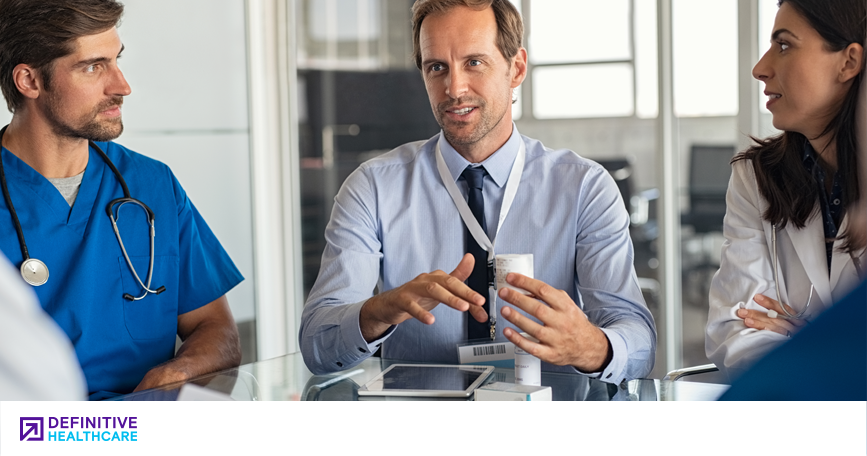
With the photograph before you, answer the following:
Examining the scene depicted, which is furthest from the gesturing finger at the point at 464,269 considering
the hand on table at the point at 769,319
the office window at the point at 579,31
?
the office window at the point at 579,31

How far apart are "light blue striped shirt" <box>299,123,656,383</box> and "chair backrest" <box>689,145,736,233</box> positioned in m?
1.09

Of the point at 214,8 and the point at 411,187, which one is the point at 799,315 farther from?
the point at 214,8

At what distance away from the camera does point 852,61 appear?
61.6 inches

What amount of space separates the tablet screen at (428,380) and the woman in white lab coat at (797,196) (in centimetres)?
56

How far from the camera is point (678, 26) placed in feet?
8.99

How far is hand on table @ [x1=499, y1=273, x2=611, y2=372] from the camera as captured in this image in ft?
4.25

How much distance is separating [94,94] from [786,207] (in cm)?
172

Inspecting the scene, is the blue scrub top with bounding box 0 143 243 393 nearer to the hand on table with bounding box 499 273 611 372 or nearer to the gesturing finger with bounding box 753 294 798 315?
the hand on table with bounding box 499 273 611 372

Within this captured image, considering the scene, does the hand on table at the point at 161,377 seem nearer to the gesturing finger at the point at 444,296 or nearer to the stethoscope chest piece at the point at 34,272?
the stethoscope chest piece at the point at 34,272

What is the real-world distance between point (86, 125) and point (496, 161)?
1.05 meters

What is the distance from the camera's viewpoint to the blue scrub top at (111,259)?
5.78ft

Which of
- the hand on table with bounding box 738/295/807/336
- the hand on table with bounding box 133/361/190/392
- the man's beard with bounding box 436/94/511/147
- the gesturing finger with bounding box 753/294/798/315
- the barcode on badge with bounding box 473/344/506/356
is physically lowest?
the hand on table with bounding box 133/361/190/392
